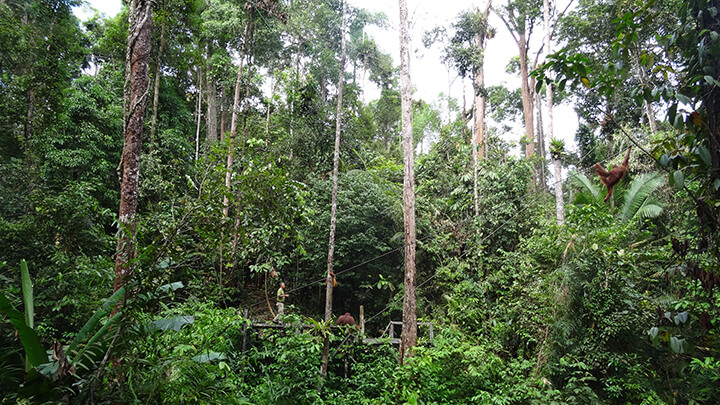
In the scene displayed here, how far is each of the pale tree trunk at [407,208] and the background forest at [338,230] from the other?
610mm

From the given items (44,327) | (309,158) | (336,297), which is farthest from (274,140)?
(44,327)

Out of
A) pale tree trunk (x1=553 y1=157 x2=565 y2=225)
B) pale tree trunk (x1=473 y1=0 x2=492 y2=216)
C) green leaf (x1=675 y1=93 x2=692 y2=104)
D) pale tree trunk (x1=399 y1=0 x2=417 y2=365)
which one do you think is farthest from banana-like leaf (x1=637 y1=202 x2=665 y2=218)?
green leaf (x1=675 y1=93 x2=692 y2=104)

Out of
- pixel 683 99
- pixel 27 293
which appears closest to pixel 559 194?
pixel 683 99

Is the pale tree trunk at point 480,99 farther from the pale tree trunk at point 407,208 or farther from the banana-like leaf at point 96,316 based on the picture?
the banana-like leaf at point 96,316

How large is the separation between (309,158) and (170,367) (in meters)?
10.7

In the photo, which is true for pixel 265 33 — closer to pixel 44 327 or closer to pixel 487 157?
pixel 487 157

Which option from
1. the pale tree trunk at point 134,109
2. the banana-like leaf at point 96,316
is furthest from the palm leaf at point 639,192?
the banana-like leaf at point 96,316

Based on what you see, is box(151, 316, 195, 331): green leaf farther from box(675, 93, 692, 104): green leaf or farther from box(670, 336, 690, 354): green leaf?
box(675, 93, 692, 104): green leaf

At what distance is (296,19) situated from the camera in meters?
14.8

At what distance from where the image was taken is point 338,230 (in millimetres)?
11008

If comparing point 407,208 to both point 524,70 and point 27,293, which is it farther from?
point 524,70

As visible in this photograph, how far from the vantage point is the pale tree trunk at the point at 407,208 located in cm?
672

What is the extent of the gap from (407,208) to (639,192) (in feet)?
21.0

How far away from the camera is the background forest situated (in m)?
2.30
